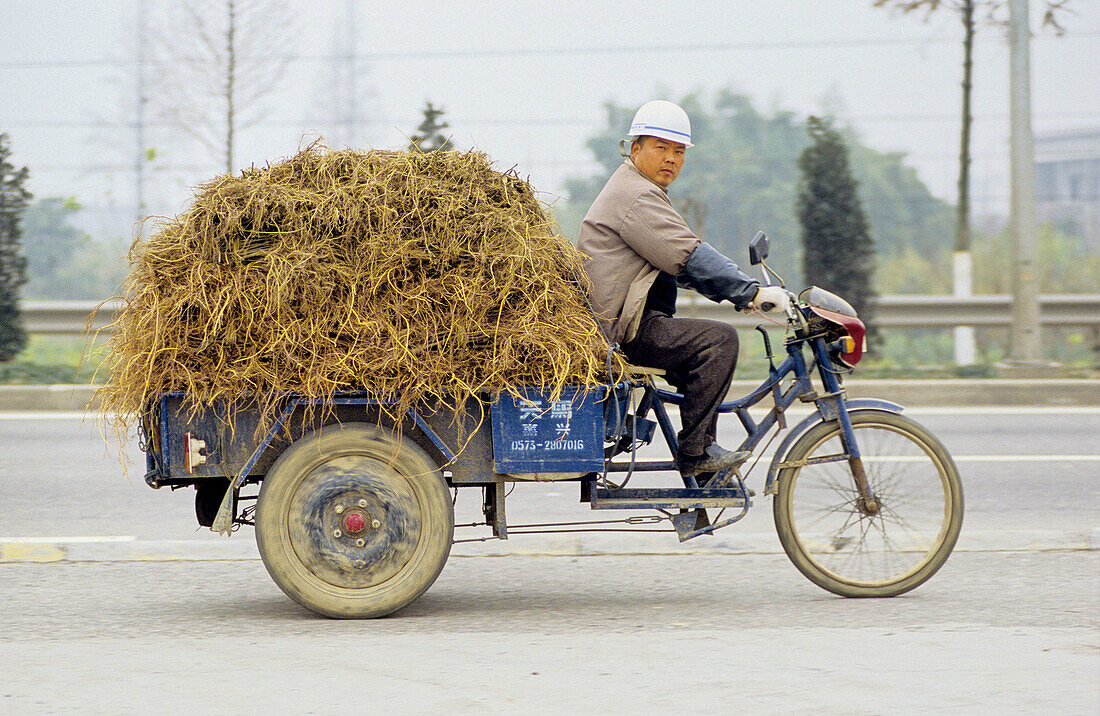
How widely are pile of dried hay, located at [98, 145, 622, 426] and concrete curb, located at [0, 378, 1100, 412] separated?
7331mm

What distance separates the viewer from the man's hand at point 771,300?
4.57 meters

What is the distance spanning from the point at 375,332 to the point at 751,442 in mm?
1587

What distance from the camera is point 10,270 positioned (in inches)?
537

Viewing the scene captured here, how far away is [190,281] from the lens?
4.31 metres

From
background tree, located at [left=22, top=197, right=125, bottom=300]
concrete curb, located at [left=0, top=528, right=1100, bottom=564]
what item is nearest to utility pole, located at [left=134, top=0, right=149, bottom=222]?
background tree, located at [left=22, top=197, right=125, bottom=300]

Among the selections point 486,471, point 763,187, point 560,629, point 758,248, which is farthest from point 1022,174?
point 560,629

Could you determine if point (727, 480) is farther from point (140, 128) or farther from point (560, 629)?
point (140, 128)

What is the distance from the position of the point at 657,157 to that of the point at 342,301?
138 centimetres

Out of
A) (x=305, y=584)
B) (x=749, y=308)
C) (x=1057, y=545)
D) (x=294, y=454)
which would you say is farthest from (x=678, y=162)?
(x=1057, y=545)

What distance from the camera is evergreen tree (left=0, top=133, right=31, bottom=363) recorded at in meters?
13.6

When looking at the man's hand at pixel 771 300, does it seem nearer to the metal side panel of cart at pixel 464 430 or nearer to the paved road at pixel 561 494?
the metal side panel of cart at pixel 464 430

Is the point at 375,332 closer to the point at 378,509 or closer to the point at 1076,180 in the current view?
→ the point at 378,509

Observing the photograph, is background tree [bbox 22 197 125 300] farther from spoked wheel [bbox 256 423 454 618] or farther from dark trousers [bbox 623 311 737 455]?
dark trousers [bbox 623 311 737 455]

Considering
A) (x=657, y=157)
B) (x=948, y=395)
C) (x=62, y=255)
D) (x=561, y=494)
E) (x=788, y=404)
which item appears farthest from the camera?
(x=62, y=255)
